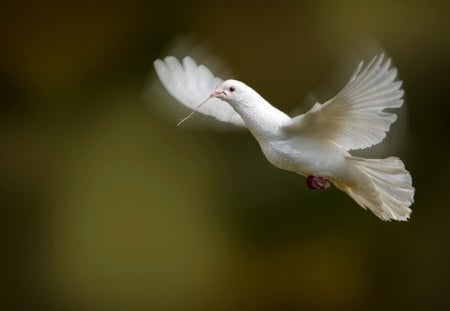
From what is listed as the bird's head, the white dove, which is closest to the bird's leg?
the white dove

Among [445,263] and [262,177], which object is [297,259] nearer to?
[262,177]

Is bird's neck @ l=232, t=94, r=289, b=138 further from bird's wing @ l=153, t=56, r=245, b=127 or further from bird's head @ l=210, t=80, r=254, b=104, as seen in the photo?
bird's wing @ l=153, t=56, r=245, b=127

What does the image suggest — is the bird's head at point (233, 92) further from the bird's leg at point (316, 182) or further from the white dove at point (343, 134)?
the bird's leg at point (316, 182)

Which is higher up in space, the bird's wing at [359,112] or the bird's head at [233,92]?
the bird's head at [233,92]

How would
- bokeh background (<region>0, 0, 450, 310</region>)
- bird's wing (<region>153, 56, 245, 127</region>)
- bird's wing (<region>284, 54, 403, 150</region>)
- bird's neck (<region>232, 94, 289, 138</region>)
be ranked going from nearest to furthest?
1. bird's wing (<region>284, 54, 403, 150</region>)
2. bird's neck (<region>232, 94, 289, 138</region>)
3. bird's wing (<region>153, 56, 245, 127</region>)
4. bokeh background (<region>0, 0, 450, 310</region>)

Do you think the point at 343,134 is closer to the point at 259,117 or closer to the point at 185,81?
the point at 259,117

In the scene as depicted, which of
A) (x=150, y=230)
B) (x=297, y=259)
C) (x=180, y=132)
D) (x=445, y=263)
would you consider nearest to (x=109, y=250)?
(x=150, y=230)

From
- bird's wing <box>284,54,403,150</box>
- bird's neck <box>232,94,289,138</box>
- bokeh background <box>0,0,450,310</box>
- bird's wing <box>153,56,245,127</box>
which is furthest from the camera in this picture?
bokeh background <box>0,0,450,310</box>

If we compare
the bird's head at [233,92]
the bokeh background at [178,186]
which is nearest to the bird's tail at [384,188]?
the bird's head at [233,92]
